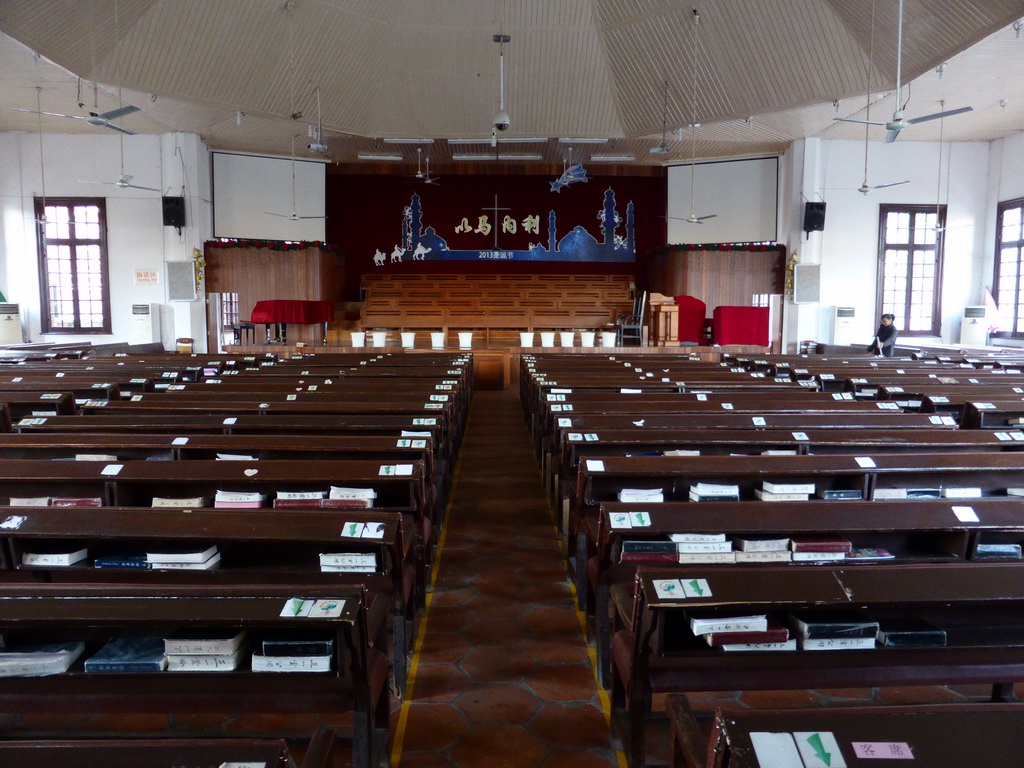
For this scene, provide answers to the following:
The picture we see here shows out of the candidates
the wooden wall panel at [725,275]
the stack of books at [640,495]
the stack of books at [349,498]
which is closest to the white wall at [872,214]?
the wooden wall panel at [725,275]

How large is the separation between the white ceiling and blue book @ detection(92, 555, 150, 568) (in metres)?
9.64

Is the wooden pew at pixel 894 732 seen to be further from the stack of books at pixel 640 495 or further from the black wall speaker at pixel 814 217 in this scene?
the black wall speaker at pixel 814 217

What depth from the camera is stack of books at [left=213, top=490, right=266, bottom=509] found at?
2.53 metres

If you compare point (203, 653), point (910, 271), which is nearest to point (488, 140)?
point (910, 271)

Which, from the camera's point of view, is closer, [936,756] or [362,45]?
[936,756]

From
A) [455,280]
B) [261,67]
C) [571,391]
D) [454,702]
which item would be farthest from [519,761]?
[455,280]

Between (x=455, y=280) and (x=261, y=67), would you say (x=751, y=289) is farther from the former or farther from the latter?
(x=261, y=67)

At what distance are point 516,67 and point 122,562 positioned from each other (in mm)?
11395

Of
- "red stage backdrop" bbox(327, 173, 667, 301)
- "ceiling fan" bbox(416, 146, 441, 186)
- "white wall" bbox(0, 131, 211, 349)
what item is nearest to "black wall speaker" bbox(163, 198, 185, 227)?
"white wall" bbox(0, 131, 211, 349)

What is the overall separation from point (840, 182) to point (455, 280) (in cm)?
866

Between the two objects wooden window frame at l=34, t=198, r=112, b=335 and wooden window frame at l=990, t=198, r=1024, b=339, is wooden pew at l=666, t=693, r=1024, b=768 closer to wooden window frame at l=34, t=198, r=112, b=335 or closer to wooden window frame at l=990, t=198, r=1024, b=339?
wooden window frame at l=990, t=198, r=1024, b=339

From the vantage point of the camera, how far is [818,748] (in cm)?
93

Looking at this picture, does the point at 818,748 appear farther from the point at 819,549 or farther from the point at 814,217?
the point at 814,217

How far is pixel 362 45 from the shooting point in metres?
11.3
